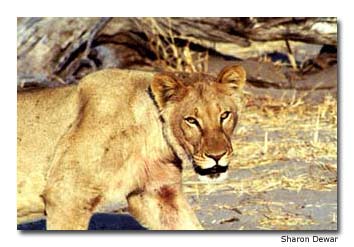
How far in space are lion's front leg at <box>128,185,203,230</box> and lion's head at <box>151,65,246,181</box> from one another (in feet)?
0.52

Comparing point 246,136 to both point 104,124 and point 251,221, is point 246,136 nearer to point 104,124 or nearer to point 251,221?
point 251,221

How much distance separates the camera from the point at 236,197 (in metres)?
3.95

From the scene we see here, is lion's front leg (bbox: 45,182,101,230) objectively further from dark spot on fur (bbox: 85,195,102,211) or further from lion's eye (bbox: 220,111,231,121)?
lion's eye (bbox: 220,111,231,121)

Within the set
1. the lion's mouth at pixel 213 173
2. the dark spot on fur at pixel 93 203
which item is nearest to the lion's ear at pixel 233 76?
the lion's mouth at pixel 213 173

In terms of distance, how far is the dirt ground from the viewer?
3.94 m

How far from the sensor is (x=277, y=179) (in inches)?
157

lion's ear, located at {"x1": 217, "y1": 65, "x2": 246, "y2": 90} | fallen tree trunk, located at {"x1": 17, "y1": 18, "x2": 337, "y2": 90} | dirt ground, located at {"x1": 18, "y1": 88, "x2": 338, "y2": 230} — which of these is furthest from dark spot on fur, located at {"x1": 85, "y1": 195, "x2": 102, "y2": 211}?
lion's ear, located at {"x1": 217, "y1": 65, "x2": 246, "y2": 90}

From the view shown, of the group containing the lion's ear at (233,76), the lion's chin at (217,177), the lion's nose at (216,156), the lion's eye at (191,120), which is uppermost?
the lion's ear at (233,76)

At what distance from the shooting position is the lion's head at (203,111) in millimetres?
3861

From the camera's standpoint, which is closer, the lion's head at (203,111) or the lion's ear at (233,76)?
the lion's head at (203,111)

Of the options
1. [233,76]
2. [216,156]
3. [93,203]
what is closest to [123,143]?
[93,203]
